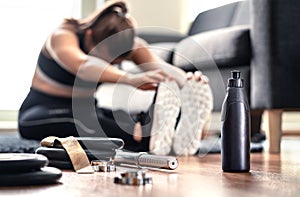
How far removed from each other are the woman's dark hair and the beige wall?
208cm

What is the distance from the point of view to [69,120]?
2.31m

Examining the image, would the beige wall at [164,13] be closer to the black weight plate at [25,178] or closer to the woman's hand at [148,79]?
the woman's hand at [148,79]

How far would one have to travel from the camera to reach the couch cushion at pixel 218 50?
95.3 inches

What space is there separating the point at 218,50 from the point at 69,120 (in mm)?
719

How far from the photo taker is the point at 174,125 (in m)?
2.01

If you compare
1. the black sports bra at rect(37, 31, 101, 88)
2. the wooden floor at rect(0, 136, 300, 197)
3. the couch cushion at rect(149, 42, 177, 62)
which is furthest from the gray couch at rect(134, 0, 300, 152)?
the wooden floor at rect(0, 136, 300, 197)

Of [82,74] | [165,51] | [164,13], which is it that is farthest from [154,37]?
[82,74]

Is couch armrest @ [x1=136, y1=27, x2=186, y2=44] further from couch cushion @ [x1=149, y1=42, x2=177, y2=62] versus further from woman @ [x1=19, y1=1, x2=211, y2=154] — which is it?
woman @ [x1=19, y1=1, x2=211, y2=154]

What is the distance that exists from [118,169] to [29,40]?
296 centimetres

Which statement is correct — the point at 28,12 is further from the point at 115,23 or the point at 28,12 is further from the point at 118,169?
the point at 118,169

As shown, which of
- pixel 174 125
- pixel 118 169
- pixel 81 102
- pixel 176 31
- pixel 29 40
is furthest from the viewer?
pixel 176 31

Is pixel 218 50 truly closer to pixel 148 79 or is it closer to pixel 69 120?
pixel 148 79

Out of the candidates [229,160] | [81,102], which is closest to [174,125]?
[81,102]

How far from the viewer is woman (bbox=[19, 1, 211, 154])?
2270 mm
